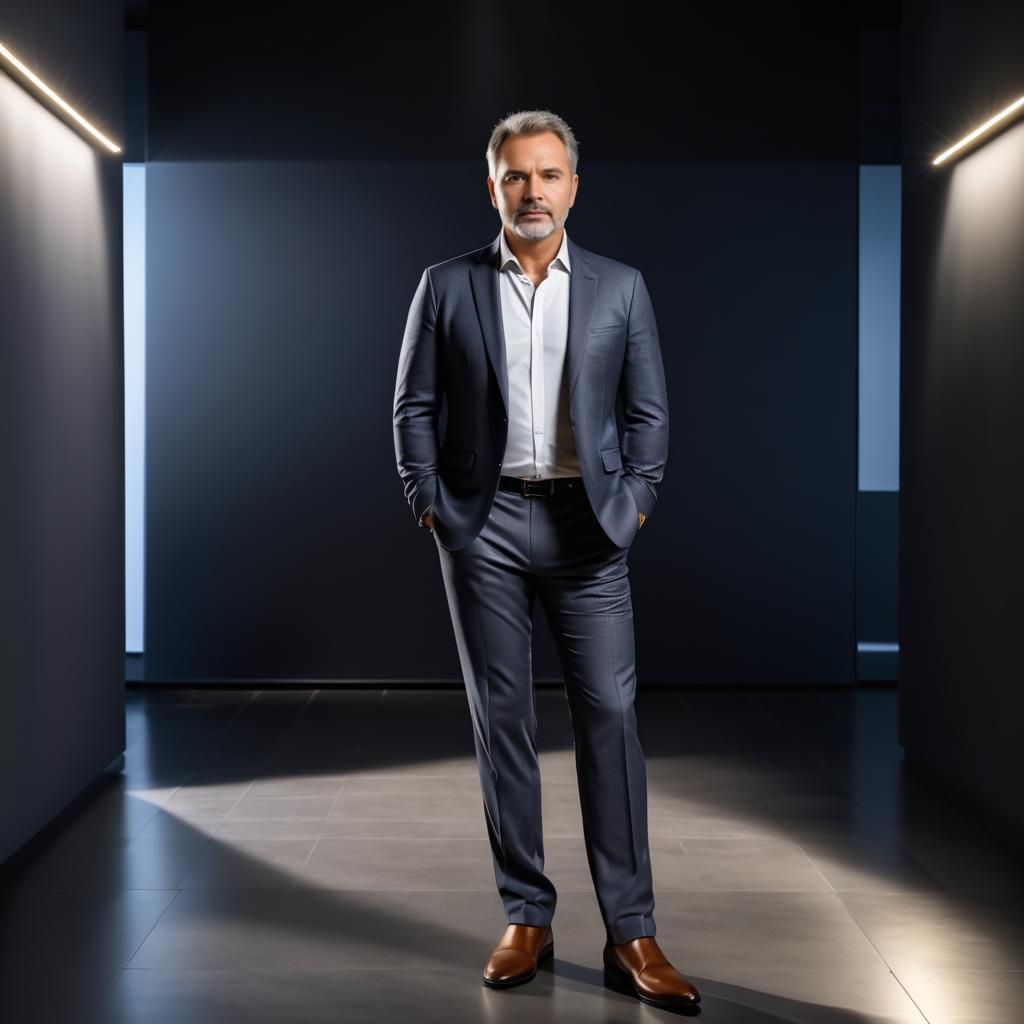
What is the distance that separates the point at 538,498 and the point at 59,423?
78.6 inches

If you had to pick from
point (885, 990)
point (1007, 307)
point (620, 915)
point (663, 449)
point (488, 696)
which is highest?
point (1007, 307)

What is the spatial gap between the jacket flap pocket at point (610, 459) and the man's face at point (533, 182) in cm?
46

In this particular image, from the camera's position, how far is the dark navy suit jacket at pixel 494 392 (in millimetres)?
2789

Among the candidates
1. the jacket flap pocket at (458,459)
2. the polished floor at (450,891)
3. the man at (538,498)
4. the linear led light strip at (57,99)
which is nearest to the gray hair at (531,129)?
the man at (538,498)

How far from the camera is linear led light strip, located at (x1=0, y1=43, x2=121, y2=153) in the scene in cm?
362

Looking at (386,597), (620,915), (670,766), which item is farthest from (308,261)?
(620,915)

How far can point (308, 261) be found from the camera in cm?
659

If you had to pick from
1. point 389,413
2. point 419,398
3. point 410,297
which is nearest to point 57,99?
point 419,398

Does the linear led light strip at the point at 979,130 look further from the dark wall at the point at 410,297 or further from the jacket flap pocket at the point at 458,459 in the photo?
the jacket flap pocket at the point at 458,459

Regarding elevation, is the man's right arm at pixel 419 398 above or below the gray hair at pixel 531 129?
below

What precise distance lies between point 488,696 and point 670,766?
2.26m

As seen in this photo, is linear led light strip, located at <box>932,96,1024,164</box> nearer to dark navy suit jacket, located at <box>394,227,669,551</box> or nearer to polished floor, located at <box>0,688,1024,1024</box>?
dark navy suit jacket, located at <box>394,227,669,551</box>

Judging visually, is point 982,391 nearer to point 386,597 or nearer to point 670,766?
point 670,766

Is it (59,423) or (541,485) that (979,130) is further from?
(59,423)
